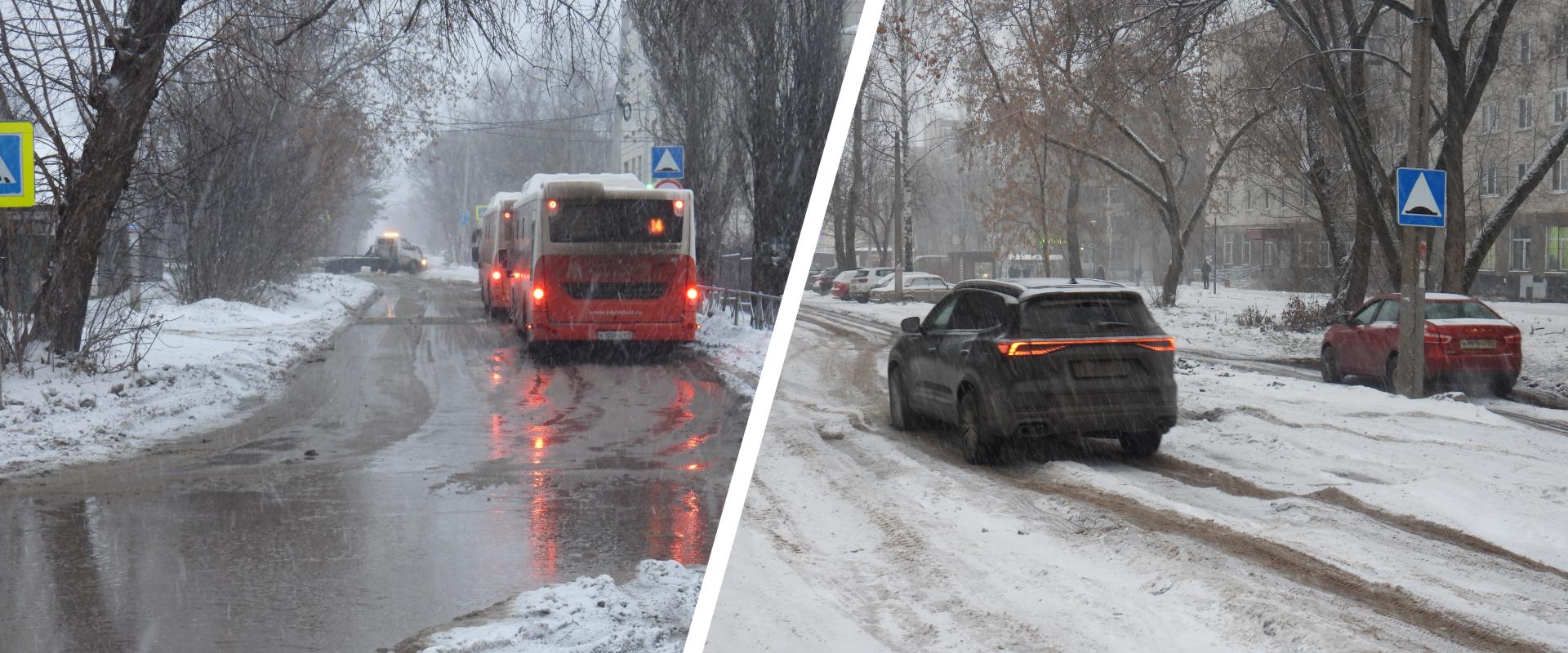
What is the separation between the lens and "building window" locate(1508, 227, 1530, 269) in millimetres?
1306

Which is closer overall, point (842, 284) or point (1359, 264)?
point (1359, 264)

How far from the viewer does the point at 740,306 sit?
21.5m

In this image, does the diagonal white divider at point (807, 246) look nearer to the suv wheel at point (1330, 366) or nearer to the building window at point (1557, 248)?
the suv wheel at point (1330, 366)

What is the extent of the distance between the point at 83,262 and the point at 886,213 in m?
12.3

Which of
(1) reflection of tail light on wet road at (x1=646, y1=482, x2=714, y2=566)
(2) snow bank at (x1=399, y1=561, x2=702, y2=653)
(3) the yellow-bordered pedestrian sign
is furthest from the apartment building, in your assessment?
(3) the yellow-bordered pedestrian sign

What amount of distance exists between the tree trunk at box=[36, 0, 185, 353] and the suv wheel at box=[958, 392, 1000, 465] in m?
11.5

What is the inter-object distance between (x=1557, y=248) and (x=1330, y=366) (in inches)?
10.4

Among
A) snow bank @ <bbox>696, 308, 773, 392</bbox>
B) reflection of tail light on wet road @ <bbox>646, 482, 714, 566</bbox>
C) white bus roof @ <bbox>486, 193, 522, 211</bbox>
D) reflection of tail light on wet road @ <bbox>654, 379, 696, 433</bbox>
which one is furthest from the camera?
white bus roof @ <bbox>486, 193, 522, 211</bbox>

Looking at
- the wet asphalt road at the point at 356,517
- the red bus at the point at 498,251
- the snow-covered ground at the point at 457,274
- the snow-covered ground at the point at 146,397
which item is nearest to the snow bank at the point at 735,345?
the wet asphalt road at the point at 356,517

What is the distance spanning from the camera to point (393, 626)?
483 cm

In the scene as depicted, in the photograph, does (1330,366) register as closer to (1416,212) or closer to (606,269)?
(1416,212)

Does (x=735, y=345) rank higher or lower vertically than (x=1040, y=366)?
lower

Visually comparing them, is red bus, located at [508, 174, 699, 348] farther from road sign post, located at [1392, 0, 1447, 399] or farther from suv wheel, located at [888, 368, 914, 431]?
road sign post, located at [1392, 0, 1447, 399]

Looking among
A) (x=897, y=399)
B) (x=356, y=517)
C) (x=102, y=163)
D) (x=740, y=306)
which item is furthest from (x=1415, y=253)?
(x=740, y=306)
